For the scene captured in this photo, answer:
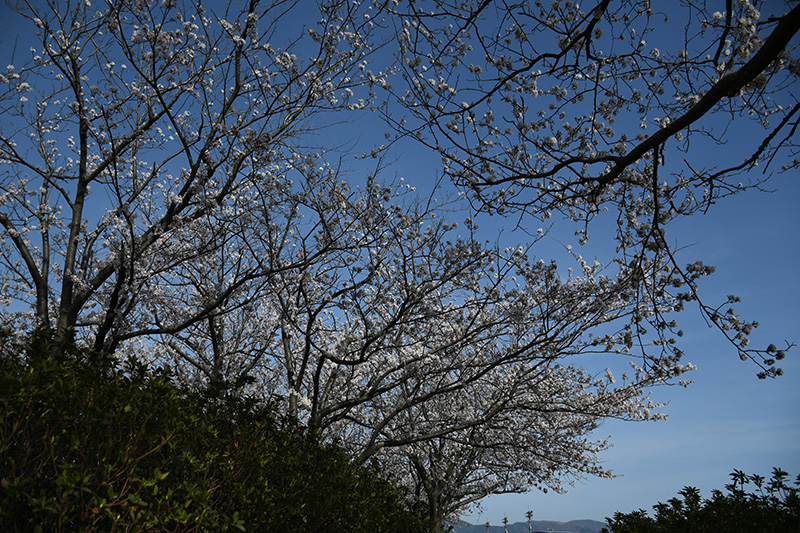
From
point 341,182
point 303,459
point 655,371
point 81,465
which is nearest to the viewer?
point 81,465

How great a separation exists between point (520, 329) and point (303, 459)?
545cm

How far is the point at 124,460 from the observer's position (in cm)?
222

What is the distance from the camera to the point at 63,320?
7.62 m

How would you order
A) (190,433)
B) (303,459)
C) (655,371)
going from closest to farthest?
1. (190,433)
2. (303,459)
3. (655,371)

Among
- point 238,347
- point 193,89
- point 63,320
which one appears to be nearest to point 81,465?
point 63,320

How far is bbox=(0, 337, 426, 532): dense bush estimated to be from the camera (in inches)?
83.6

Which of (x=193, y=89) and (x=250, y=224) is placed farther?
(x=250, y=224)

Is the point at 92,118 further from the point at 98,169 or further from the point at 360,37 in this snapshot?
the point at 360,37

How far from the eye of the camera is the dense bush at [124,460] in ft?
6.97

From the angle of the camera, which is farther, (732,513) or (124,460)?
(732,513)

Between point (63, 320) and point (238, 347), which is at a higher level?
point (238, 347)

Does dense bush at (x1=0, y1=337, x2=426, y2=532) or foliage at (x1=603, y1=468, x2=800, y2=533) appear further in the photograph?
foliage at (x1=603, y1=468, x2=800, y2=533)

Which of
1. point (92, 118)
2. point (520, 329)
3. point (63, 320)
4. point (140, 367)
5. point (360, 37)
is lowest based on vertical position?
point (140, 367)

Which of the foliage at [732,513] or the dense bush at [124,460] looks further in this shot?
the foliage at [732,513]
